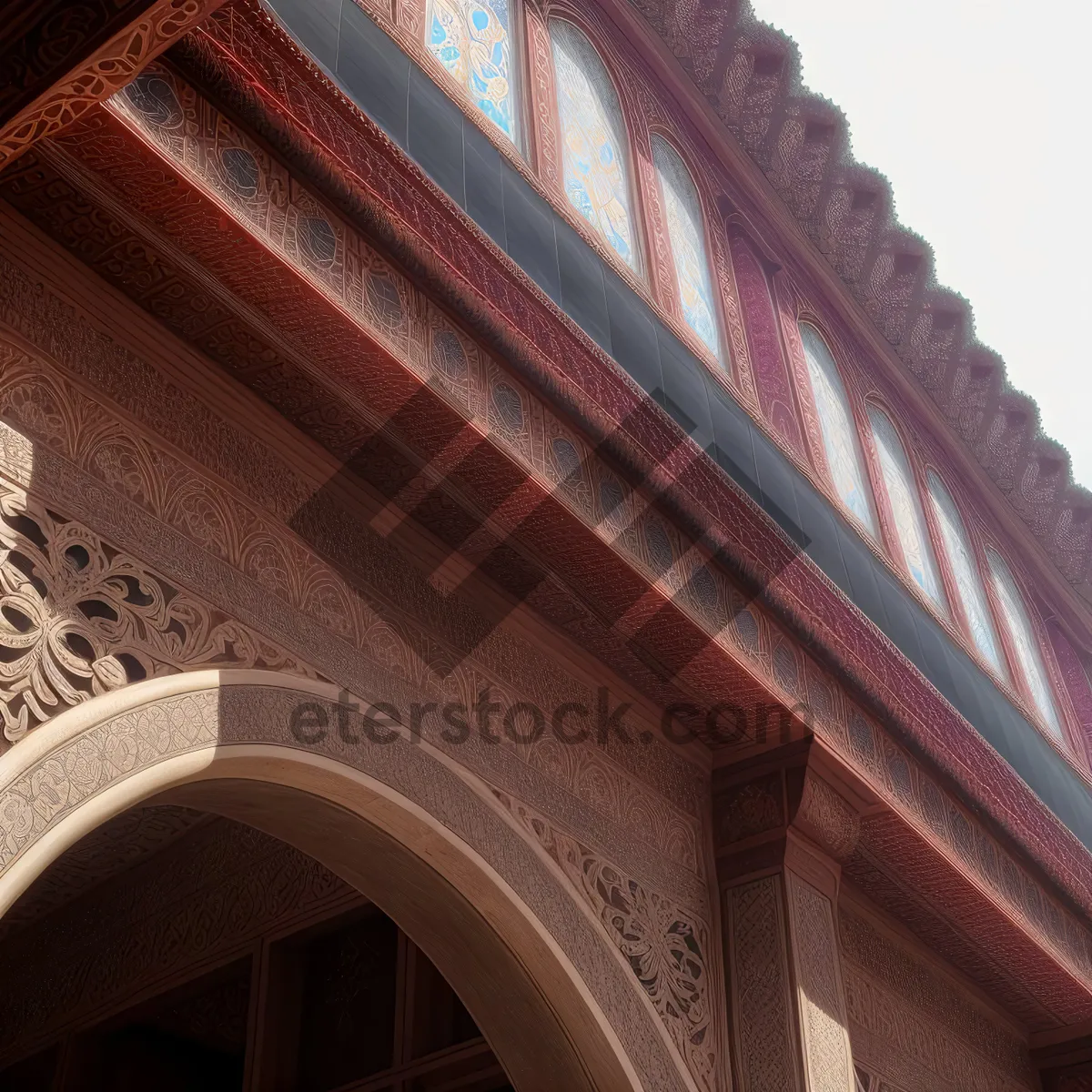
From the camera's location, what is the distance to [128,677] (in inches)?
93.0

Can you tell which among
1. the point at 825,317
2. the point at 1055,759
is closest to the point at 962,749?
the point at 1055,759

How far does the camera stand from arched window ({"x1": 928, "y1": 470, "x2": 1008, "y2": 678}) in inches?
250

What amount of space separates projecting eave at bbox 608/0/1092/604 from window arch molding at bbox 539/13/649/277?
357mm

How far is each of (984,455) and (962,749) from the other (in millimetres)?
3276

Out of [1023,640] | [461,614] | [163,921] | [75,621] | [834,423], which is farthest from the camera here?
[1023,640]

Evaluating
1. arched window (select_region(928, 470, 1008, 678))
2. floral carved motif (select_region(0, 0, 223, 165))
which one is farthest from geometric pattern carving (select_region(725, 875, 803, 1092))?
arched window (select_region(928, 470, 1008, 678))

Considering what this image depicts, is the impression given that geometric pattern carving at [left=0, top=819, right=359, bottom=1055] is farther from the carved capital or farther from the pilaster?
the carved capital

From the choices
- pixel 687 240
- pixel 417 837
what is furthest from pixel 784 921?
pixel 687 240

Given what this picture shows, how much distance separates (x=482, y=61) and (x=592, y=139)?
23.9 inches

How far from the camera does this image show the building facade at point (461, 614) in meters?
2.45

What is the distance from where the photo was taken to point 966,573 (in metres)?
6.59

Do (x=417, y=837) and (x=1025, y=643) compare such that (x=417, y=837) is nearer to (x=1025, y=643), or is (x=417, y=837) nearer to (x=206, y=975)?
(x=206, y=975)

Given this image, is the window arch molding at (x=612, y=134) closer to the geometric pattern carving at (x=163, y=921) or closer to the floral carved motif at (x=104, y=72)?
the floral carved motif at (x=104, y=72)

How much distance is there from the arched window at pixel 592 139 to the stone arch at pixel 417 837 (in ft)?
6.76
